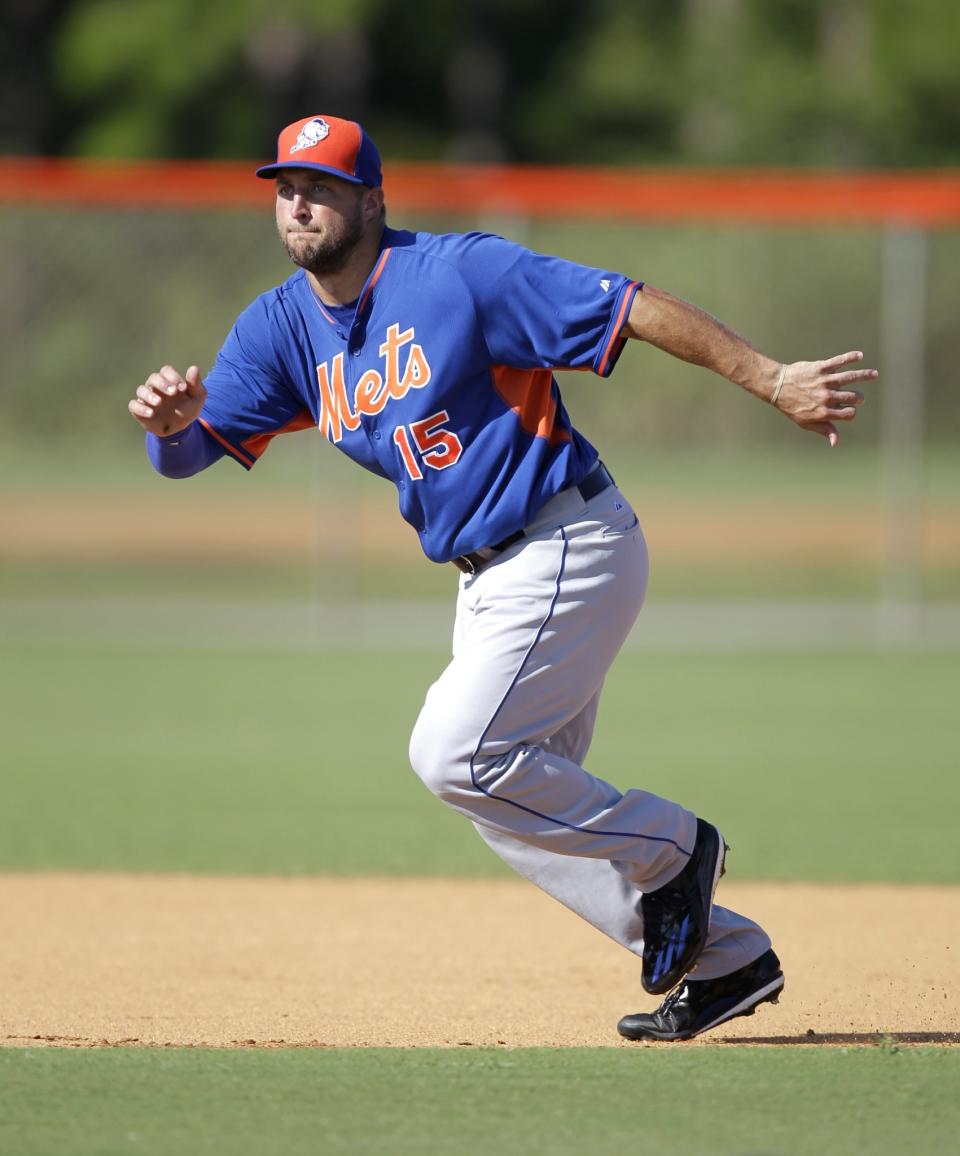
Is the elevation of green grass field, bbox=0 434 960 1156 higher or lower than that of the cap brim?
lower

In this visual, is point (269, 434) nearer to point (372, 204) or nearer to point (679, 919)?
point (372, 204)

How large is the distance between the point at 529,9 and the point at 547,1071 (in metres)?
33.1

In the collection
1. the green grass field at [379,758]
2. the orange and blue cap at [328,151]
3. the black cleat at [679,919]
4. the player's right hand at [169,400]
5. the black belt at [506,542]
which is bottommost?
the green grass field at [379,758]

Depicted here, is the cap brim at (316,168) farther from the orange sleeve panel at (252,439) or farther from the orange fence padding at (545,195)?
the orange fence padding at (545,195)

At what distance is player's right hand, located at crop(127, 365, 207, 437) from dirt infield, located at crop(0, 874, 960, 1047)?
4.77 ft

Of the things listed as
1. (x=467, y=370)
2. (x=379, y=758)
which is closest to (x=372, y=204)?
(x=467, y=370)

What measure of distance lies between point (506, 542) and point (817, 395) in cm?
80

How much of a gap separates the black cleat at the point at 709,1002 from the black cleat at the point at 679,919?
0.07 metres

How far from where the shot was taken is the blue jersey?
155 inches

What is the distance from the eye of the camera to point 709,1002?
4141 mm

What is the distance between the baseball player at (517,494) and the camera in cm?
394

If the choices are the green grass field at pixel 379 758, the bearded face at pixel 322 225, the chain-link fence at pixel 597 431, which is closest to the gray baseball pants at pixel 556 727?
the bearded face at pixel 322 225

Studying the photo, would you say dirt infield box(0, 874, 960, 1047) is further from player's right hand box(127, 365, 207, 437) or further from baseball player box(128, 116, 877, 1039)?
player's right hand box(127, 365, 207, 437)

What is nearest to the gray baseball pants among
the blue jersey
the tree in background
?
the blue jersey
